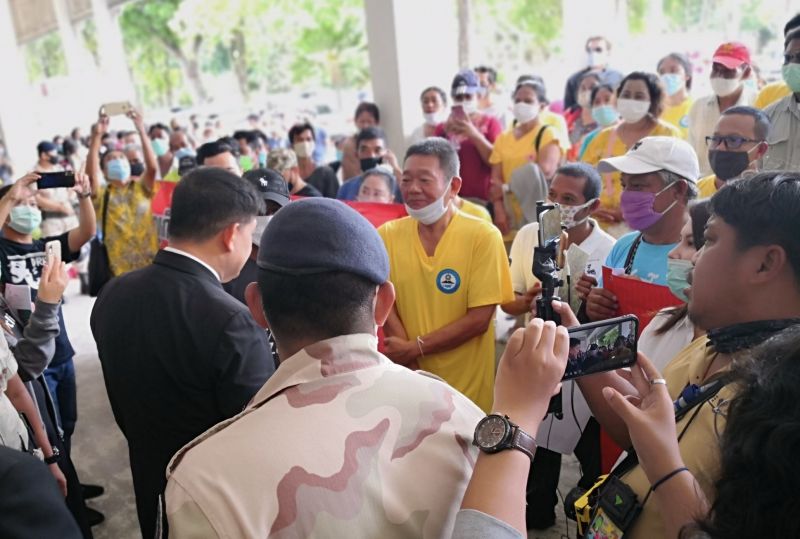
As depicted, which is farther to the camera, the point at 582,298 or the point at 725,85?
the point at 725,85

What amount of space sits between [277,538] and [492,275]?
1.93m

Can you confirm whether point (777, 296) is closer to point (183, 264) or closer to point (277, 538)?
point (277, 538)

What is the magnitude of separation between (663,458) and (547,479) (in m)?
1.80

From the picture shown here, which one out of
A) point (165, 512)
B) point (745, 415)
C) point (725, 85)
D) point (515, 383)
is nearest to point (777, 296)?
point (745, 415)

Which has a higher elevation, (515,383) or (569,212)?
(515,383)

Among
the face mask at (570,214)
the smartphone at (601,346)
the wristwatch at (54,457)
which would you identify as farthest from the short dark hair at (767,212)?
the wristwatch at (54,457)

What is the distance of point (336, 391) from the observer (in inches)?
40.3

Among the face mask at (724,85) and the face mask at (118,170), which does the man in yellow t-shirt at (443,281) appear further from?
the face mask at (118,170)

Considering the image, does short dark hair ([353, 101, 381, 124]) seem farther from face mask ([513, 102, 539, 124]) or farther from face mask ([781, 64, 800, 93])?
face mask ([781, 64, 800, 93])

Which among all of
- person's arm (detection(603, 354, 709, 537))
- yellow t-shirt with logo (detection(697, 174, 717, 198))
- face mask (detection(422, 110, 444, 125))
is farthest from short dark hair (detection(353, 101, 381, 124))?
person's arm (detection(603, 354, 709, 537))

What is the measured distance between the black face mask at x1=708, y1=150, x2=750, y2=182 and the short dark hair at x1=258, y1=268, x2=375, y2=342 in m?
2.45

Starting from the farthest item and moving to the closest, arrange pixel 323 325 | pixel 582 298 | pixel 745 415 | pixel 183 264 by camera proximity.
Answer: pixel 582 298, pixel 183 264, pixel 323 325, pixel 745 415

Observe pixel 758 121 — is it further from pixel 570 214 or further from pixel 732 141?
pixel 570 214

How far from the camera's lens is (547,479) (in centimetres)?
281
